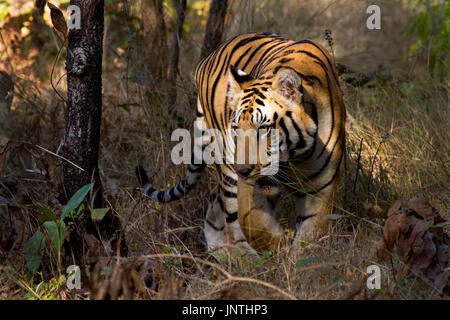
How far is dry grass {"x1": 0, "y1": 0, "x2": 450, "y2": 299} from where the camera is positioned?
2.76 m

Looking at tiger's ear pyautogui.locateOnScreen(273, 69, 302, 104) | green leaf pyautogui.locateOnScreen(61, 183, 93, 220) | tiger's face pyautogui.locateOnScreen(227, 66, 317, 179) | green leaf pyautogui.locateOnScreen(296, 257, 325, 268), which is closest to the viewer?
green leaf pyautogui.locateOnScreen(296, 257, 325, 268)

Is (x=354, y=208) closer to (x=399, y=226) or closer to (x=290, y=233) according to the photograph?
(x=290, y=233)

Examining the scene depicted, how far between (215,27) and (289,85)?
235 cm

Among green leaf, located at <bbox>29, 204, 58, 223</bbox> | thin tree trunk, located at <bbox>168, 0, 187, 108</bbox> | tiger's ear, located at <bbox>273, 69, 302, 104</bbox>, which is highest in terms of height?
thin tree trunk, located at <bbox>168, 0, 187, 108</bbox>

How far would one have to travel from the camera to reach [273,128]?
10.8 feet

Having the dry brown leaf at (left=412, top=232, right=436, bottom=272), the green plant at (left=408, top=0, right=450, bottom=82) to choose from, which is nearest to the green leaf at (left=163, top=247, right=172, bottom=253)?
the dry brown leaf at (left=412, top=232, right=436, bottom=272)

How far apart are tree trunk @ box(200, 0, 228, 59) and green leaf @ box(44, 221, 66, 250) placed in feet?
9.36

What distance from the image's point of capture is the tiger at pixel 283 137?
3309mm

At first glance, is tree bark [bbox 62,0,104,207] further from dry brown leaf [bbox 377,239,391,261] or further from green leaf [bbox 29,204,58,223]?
dry brown leaf [bbox 377,239,391,261]

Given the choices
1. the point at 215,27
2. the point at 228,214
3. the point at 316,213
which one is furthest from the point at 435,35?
the point at 316,213

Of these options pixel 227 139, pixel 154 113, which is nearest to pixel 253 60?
pixel 227 139

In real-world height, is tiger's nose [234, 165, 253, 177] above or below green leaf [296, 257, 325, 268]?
above

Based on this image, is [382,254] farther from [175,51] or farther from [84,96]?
[175,51]

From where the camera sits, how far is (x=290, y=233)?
3984 millimetres
